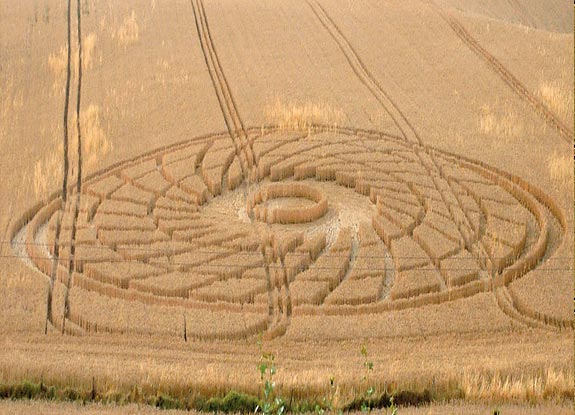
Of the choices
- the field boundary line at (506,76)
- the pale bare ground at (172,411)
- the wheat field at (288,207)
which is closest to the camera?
the pale bare ground at (172,411)

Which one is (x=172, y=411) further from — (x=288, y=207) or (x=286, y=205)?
(x=286, y=205)

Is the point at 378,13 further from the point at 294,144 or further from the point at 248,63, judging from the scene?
the point at 294,144

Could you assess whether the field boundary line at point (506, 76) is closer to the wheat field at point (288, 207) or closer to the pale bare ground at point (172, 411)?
the wheat field at point (288, 207)

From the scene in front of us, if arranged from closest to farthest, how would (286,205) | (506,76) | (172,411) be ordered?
1. (172,411)
2. (286,205)
3. (506,76)

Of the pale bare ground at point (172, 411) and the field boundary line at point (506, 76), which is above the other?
the field boundary line at point (506, 76)

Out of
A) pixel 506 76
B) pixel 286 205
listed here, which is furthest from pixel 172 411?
pixel 506 76

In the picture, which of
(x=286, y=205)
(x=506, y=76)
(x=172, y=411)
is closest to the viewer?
(x=172, y=411)

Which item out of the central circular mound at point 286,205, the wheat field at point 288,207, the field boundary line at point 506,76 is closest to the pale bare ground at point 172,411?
the wheat field at point 288,207
